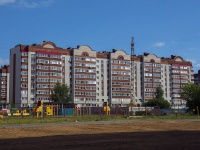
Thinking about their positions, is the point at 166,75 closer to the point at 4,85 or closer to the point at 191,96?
the point at 4,85

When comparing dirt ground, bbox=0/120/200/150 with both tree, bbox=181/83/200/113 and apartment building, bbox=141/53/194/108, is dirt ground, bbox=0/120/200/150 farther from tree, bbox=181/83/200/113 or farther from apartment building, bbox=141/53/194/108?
apartment building, bbox=141/53/194/108

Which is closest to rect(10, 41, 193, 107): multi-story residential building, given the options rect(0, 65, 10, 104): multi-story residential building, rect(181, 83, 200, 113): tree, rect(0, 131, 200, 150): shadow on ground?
rect(0, 65, 10, 104): multi-story residential building

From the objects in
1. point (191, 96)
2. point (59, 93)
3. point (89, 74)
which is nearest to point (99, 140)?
point (191, 96)

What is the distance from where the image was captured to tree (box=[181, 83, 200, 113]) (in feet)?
198

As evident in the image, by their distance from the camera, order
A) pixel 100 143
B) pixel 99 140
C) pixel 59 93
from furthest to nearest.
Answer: pixel 59 93 < pixel 99 140 < pixel 100 143

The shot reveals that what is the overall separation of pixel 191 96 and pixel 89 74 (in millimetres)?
75505

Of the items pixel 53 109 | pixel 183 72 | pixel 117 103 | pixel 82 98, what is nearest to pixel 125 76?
pixel 117 103

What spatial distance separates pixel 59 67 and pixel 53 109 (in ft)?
217

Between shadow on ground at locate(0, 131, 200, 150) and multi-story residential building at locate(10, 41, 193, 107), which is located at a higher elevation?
multi-story residential building at locate(10, 41, 193, 107)

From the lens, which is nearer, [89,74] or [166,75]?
[89,74]

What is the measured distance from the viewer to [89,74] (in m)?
134

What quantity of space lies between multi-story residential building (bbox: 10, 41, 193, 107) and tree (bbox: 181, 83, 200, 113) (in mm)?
69816

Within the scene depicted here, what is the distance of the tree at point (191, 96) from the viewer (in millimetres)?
60312

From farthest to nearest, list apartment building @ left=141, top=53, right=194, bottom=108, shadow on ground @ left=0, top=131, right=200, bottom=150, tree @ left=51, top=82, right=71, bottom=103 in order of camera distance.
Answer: apartment building @ left=141, top=53, right=194, bottom=108, tree @ left=51, top=82, right=71, bottom=103, shadow on ground @ left=0, top=131, right=200, bottom=150
